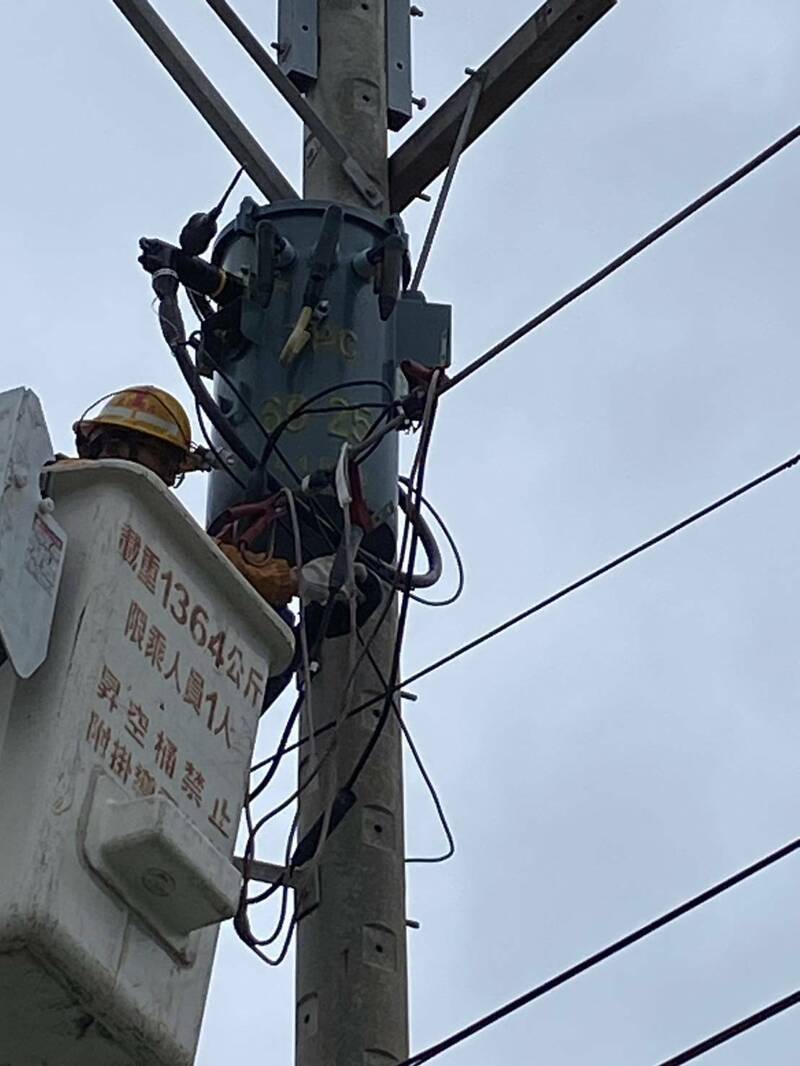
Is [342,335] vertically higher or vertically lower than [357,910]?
higher

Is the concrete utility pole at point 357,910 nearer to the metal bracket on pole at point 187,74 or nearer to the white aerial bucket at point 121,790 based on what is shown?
the white aerial bucket at point 121,790

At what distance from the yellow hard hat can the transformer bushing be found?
321 millimetres

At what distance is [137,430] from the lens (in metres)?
5.80

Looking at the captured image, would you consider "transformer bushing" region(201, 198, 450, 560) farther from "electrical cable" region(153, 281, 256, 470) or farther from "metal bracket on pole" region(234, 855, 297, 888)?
"metal bracket on pole" region(234, 855, 297, 888)

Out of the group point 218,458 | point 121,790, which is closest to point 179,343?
point 218,458

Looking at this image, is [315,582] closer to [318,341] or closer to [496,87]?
[318,341]

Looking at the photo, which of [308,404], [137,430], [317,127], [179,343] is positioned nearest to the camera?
[137,430]

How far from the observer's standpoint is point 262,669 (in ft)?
16.5

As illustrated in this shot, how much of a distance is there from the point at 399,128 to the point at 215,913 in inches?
135

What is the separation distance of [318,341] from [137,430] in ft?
2.19

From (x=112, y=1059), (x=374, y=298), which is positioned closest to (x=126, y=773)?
(x=112, y=1059)

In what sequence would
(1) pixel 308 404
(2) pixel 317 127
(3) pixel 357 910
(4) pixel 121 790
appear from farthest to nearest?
(2) pixel 317 127, (1) pixel 308 404, (3) pixel 357 910, (4) pixel 121 790

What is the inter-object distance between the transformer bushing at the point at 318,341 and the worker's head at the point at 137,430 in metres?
0.32

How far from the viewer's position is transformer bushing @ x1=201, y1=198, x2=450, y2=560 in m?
6.20
